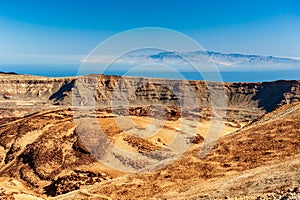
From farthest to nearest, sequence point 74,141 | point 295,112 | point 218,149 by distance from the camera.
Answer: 1. point 74,141
2. point 295,112
3. point 218,149

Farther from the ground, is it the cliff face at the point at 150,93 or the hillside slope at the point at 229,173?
the cliff face at the point at 150,93

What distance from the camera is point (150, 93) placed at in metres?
170

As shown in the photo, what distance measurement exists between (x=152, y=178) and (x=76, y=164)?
14300mm

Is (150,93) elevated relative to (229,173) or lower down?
elevated

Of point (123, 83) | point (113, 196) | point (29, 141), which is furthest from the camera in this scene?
point (123, 83)

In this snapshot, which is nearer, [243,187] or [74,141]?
[243,187]

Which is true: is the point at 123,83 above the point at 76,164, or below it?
above

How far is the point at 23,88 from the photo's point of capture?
19100cm

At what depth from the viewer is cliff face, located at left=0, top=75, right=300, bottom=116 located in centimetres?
16400

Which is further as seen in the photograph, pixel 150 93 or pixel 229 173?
pixel 150 93

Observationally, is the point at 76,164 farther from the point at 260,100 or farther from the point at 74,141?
the point at 260,100

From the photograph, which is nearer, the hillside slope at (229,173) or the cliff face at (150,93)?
the hillside slope at (229,173)

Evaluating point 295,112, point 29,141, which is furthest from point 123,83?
point 295,112

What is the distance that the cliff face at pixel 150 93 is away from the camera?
538 ft
